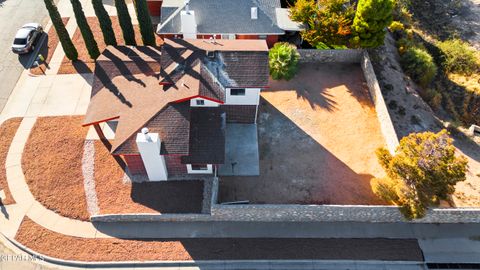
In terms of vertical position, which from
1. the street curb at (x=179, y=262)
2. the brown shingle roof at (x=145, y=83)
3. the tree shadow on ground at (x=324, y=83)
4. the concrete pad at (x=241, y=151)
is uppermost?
the brown shingle roof at (x=145, y=83)

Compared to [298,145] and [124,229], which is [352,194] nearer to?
[298,145]

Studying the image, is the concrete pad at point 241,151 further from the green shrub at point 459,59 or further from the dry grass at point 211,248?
the green shrub at point 459,59

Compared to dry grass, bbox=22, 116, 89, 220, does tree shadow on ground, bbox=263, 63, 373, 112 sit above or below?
above

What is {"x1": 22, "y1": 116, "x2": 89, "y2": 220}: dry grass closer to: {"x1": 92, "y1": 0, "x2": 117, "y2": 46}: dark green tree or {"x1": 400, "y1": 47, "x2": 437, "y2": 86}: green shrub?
{"x1": 92, "y1": 0, "x2": 117, "y2": 46}: dark green tree

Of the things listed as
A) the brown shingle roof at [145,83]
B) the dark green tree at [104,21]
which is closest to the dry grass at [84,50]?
the dark green tree at [104,21]

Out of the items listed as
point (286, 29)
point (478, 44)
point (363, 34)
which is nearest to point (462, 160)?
point (363, 34)

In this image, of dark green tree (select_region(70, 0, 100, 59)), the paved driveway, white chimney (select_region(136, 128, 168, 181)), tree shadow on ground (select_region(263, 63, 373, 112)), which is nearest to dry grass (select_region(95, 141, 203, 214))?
white chimney (select_region(136, 128, 168, 181))
